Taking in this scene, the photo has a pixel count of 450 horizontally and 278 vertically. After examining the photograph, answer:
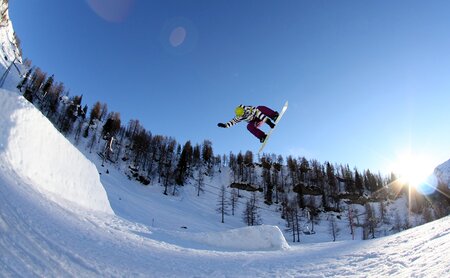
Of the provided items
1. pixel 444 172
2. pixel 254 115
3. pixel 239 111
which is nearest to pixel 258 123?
pixel 254 115

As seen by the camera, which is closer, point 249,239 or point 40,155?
point 40,155

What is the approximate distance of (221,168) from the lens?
4459 inches

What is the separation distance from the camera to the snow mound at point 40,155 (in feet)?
A: 35.2

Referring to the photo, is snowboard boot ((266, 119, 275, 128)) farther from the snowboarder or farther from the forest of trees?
the forest of trees

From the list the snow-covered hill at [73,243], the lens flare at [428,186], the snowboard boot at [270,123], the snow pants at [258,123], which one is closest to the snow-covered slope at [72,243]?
the snow-covered hill at [73,243]

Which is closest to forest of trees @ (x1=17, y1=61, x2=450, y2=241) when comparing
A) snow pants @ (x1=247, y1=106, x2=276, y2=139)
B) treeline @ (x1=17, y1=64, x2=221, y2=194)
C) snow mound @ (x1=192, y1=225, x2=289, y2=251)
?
treeline @ (x1=17, y1=64, x2=221, y2=194)

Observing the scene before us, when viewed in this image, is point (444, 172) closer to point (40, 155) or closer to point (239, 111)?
→ point (239, 111)

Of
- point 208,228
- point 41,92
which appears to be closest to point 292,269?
point 208,228

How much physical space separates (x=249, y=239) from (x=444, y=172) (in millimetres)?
77517

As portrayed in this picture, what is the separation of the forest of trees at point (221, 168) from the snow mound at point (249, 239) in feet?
146

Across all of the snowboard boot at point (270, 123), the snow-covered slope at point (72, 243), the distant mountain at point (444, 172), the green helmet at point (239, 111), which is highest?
the distant mountain at point (444, 172)

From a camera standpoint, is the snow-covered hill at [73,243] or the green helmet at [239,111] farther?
the green helmet at [239,111]

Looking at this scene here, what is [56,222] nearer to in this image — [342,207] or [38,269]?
[38,269]

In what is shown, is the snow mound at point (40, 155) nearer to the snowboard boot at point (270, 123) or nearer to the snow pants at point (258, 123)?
the snow pants at point (258, 123)
